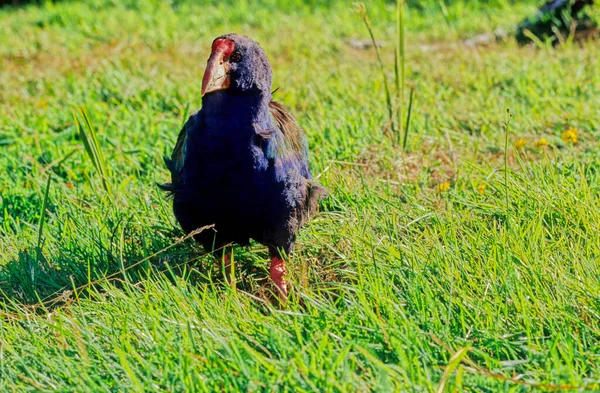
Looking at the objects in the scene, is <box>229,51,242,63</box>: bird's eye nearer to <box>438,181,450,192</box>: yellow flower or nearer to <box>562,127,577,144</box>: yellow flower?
<box>438,181,450,192</box>: yellow flower

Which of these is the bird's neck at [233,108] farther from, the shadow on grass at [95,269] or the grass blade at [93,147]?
the grass blade at [93,147]

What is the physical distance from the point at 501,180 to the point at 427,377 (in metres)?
1.58

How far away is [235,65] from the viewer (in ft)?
9.76

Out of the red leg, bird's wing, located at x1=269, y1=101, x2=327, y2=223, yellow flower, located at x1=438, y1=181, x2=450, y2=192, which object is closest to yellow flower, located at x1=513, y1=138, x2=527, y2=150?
yellow flower, located at x1=438, y1=181, x2=450, y2=192

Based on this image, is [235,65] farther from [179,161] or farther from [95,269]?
[95,269]

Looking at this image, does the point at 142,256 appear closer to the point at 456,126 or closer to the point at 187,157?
the point at 187,157

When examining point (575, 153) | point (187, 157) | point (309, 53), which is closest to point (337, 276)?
point (187, 157)

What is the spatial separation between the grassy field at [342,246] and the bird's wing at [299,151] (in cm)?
16

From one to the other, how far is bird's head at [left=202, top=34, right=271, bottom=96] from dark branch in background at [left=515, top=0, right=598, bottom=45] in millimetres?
4251

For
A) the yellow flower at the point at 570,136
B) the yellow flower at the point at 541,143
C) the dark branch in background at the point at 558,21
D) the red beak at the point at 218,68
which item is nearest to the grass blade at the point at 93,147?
the red beak at the point at 218,68

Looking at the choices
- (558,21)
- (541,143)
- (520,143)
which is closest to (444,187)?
(520,143)

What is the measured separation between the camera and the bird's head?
2939mm

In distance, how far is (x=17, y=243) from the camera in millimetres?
3611

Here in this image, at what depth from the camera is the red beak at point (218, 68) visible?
2.90 m
